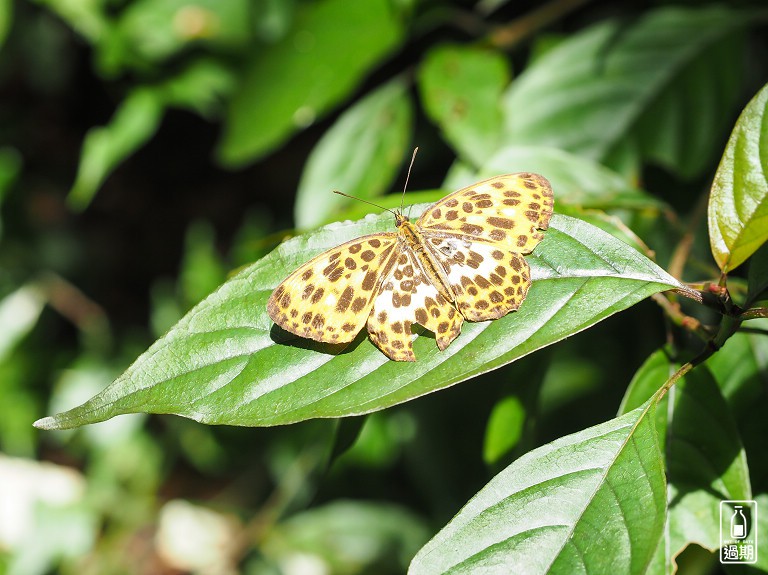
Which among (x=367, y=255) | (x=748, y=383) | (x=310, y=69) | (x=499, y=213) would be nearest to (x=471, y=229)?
(x=499, y=213)

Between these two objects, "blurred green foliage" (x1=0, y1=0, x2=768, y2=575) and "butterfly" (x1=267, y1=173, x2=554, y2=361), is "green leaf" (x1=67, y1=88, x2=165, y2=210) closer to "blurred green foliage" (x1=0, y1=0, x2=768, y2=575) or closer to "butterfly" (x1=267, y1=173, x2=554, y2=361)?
"blurred green foliage" (x1=0, y1=0, x2=768, y2=575)

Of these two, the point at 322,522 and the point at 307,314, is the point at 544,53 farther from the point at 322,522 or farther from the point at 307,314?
the point at 322,522

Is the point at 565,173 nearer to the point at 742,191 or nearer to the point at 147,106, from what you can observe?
the point at 742,191

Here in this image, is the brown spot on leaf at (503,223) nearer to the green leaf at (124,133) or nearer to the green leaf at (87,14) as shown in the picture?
the green leaf at (124,133)

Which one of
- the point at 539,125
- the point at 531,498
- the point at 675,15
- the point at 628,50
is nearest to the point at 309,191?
the point at 539,125

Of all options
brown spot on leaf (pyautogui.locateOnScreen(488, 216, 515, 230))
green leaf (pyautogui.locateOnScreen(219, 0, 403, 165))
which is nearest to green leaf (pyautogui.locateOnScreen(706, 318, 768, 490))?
brown spot on leaf (pyautogui.locateOnScreen(488, 216, 515, 230))

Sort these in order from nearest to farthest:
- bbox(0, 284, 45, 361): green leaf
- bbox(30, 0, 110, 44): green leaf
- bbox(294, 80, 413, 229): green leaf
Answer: bbox(294, 80, 413, 229): green leaf
bbox(30, 0, 110, 44): green leaf
bbox(0, 284, 45, 361): green leaf
